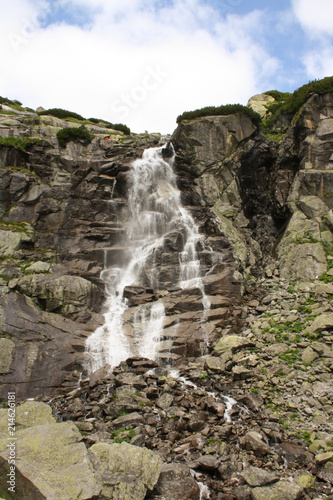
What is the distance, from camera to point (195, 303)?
20281 mm

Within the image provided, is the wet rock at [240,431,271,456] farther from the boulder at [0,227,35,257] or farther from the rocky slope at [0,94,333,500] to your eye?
the boulder at [0,227,35,257]

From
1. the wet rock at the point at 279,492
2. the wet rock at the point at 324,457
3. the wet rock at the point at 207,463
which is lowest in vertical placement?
the wet rock at the point at 207,463

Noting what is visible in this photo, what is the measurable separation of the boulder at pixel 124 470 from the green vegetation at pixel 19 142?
31.0 metres

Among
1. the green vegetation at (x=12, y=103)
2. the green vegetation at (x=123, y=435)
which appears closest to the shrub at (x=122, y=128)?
the green vegetation at (x=12, y=103)

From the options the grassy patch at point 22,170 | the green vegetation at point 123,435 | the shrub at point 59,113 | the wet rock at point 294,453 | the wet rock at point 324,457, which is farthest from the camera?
the shrub at point 59,113

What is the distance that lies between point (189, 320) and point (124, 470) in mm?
12294

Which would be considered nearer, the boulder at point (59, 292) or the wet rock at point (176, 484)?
the wet rock at point (176, 484)

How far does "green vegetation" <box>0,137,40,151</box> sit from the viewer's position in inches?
1220

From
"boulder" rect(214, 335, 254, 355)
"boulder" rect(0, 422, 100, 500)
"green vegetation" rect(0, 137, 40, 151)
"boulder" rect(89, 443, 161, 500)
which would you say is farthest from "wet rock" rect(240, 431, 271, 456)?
"green vegetation" rect(0, 137, 40, 151)

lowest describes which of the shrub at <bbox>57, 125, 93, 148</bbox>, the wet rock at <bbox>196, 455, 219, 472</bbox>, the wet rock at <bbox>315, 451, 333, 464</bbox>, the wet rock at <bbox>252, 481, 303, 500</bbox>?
the wet rock at <bbox>196, 455, 219, 472</bbox>

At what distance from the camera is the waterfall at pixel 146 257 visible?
18.3 meters

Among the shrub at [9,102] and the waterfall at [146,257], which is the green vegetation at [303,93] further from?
the shrub at [9,102]

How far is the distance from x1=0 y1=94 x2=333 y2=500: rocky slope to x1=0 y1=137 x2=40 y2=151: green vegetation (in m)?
0.41

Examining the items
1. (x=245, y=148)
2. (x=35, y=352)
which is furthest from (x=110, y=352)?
(x=245, y=148)
